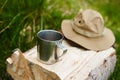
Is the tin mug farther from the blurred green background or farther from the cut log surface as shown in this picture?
the blurred green background

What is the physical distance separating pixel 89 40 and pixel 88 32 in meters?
0.07

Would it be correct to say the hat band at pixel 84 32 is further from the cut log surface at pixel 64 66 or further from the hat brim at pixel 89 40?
the cut log surface at pixel 64 66

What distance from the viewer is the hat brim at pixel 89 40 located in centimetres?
284

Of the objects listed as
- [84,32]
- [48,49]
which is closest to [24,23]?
[84,32]

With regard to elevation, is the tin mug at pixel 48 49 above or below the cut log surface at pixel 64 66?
above

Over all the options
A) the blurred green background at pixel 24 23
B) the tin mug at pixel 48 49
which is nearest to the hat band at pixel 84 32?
the tin mug at pixel 48 49

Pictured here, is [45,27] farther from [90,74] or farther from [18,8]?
[90,74]

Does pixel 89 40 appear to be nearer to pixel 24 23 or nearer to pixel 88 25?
pixel 88 25

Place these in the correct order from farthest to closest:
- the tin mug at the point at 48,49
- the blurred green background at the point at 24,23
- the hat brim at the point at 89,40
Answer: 1. the blurred green background at the point at 24,23
2. the hat brim at the point at 89,40
3. the tin mug at the point at 48,49

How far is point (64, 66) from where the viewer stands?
8.43ft

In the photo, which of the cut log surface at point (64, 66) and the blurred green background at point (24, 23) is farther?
the blurred green background at point (24, 23)

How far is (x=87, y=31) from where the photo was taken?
286 cm

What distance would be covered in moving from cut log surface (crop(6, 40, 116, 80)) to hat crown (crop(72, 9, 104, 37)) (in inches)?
5.7

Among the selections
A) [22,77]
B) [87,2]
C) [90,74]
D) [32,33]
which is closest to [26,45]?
[32,33]
